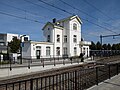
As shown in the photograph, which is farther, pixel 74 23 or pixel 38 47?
pixel 74 23

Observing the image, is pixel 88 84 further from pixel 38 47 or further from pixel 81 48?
pixel 81 48

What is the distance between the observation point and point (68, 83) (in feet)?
22.4

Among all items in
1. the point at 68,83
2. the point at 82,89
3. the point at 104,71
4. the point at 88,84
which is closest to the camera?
the point at 68,83

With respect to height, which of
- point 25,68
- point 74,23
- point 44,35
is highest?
point 74,23

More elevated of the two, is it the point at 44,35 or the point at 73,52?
the point at 44,35

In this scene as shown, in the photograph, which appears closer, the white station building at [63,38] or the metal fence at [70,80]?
the metal fence at [70,80]

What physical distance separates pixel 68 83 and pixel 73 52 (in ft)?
112

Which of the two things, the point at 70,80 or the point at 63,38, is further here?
the point at 63,38

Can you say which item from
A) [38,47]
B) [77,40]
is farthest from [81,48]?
[38,47]

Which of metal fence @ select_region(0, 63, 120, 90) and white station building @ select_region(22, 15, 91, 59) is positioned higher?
white station building @ select_region(22, 15, 91, 59)

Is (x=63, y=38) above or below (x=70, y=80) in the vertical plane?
above

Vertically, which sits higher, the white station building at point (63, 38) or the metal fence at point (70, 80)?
the white station building at point (63, 38)

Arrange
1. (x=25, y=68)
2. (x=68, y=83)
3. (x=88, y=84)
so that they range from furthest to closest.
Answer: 1. (x=25, y=68)
2. (x=88, y=84)
3. (x=68, y=83)

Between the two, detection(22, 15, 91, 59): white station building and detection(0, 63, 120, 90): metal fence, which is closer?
detection(0, 63, 120, 90): metal fence
